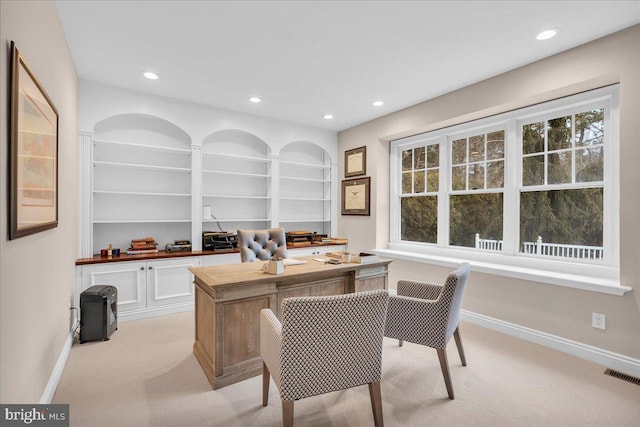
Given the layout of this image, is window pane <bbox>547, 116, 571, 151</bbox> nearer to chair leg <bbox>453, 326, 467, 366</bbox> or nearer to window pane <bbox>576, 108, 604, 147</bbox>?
window pane <bbox>576, 108, 604, 147</bbox>

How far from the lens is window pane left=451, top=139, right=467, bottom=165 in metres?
4.02

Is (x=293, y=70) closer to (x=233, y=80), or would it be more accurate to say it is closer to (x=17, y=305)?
(x=233, y=80)

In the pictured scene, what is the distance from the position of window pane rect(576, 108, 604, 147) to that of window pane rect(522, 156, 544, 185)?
14.1 inches

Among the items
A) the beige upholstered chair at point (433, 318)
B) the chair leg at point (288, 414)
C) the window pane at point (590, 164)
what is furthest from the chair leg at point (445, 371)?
the window pane at point (590, 164)

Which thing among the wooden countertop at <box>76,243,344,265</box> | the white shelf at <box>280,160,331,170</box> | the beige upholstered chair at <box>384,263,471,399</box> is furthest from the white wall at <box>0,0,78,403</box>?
the white shelf at <box>280,160,331,170</box>

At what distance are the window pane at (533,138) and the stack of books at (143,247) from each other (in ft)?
14.3

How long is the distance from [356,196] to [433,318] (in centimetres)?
313

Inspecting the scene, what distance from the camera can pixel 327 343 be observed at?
5.30ft

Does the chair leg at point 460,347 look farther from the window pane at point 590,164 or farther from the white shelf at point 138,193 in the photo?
the white shelf at point 138,193

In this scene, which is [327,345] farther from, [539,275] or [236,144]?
[236,144]

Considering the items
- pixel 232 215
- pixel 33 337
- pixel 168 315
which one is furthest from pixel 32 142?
pixel 232 215

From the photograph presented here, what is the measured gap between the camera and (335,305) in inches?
62.2

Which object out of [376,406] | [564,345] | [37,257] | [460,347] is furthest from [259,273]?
[564,345]

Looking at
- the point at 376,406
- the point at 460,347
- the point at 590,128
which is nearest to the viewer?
the point at 376,406
